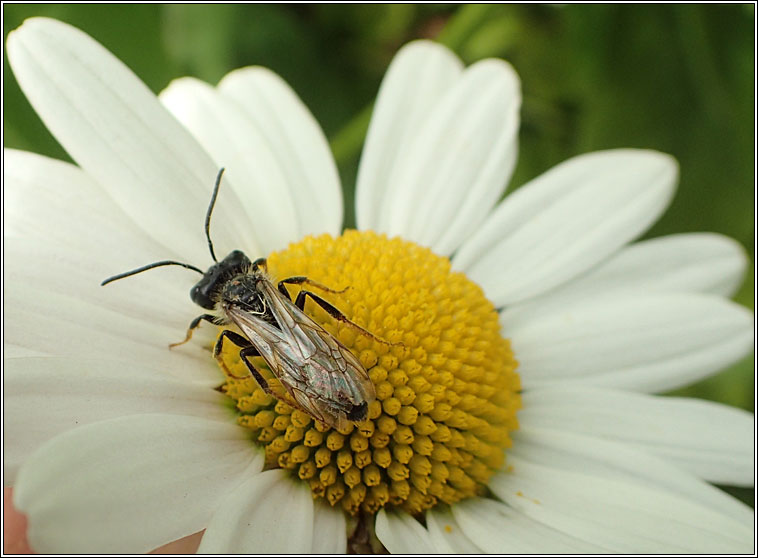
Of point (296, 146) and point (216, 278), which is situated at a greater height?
point (296, 146)

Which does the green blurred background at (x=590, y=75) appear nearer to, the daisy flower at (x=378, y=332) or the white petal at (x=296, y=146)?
the white petal at (x=296, y=146)

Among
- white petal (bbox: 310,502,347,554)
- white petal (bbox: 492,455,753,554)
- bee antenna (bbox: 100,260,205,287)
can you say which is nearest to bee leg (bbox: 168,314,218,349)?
bee antenna (bbox: 100,260,205,287)

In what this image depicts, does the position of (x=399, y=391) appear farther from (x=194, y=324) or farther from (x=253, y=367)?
(x=194, y=324)

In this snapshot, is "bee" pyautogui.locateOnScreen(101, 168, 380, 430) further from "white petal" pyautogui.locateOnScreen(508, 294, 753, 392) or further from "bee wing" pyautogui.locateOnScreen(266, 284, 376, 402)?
"white petal" pyautogui.locateOnScreen(508, 294, 753, 392)

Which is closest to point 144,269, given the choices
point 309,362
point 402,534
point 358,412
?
point 309,362

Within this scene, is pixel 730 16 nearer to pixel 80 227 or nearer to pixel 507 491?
pixel 507 491

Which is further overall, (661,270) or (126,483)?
(661,270)

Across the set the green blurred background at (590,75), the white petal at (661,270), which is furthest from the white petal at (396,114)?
the white petal at (661,270)
